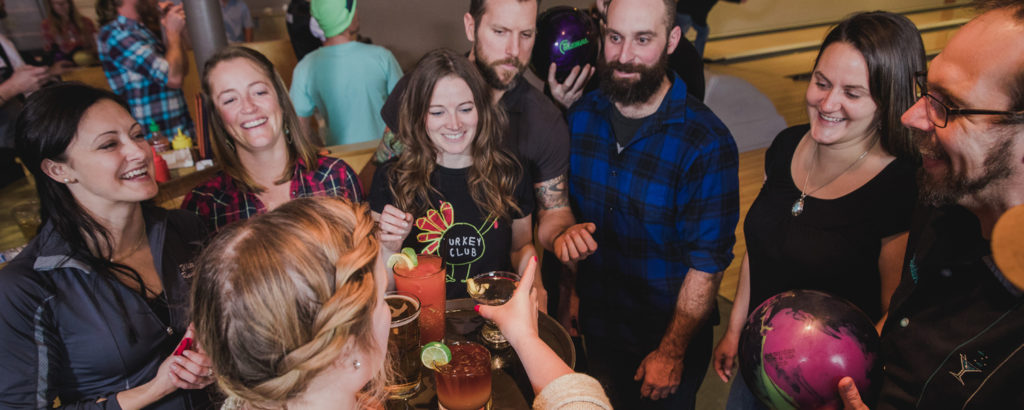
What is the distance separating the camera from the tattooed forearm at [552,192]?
216cm

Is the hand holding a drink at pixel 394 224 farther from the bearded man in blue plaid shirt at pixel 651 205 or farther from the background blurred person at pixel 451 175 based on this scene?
the bearded man in blue plaid shirt at pixel 651 205

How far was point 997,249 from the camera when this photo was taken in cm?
83

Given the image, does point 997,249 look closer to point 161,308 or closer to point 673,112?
point 673,112

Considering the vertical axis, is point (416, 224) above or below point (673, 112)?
below

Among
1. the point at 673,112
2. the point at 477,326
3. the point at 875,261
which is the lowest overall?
the point at 477,326

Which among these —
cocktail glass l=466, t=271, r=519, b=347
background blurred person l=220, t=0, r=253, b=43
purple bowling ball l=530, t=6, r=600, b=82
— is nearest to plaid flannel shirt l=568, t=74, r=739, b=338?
purple bowling ball l=530, t=6, r=600, b=82

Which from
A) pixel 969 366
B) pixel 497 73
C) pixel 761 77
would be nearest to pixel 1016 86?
pixel 969 366

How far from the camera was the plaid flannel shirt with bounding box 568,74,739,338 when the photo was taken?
188cm

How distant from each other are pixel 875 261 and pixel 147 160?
6.86 ft

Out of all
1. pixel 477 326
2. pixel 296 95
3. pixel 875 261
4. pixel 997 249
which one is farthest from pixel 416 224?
pixel 296 95

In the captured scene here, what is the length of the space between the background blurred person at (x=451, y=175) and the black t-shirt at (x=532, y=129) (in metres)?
0.16

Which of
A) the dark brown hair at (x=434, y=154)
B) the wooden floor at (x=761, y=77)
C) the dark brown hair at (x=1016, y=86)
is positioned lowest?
the wooden floor at (x=761, y=77)

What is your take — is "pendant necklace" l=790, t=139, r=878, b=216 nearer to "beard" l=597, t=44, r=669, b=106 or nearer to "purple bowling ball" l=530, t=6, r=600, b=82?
"beard" l=597, t=44, r=669, b=106

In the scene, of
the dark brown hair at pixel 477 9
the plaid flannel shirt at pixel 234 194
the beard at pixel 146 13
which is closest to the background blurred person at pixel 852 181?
the dark brown hair at pixel 477 9
